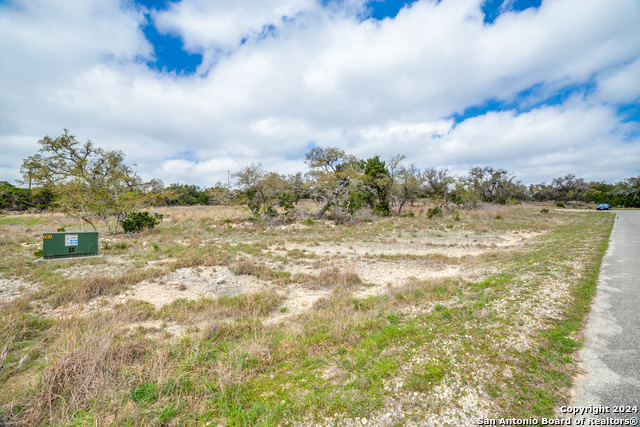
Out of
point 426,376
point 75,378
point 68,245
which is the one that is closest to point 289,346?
point 426,376

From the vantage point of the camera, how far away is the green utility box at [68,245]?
35.4 ft

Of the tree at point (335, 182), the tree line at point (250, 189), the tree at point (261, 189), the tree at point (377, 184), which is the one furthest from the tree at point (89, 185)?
the tree at point (377, 184)

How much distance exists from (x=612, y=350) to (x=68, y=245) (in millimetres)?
18151

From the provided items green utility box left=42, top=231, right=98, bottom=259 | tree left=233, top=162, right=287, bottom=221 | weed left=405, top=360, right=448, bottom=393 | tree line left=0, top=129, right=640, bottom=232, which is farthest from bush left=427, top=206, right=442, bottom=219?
green utility box left=42, top=231, right=98, bottom=259

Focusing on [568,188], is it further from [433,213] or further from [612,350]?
[612,350]

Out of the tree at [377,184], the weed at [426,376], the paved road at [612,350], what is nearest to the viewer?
the paved road at [612,350]

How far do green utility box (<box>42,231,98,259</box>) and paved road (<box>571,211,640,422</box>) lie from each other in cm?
1708

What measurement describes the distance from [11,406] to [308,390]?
3.73 meters

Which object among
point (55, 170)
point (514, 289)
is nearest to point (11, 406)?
point (514, 289)

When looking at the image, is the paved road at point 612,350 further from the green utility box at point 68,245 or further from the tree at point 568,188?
the tree at point 568,188

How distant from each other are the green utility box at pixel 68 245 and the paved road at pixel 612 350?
1708cm

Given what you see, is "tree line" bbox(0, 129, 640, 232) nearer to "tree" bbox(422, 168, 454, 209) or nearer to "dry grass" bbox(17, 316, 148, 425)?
"tree" bbox(422, 168, 454, 209)

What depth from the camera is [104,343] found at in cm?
378

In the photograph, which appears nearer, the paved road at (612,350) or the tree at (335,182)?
the paved road at (612,350)
